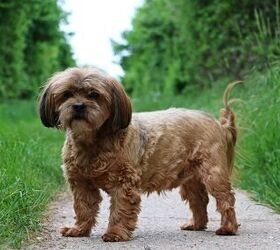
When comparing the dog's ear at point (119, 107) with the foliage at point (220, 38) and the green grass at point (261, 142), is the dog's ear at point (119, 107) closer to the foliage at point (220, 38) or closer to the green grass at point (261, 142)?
the green grass at point (261, 142)

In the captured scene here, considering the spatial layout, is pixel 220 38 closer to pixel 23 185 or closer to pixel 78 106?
pixel 23 185

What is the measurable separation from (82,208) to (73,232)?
0.69 ft

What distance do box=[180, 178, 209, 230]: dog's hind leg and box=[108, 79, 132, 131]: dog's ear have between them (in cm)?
122

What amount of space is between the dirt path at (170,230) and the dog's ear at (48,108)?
921 millimetres

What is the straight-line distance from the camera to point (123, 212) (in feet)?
21.5

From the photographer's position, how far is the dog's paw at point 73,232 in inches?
265

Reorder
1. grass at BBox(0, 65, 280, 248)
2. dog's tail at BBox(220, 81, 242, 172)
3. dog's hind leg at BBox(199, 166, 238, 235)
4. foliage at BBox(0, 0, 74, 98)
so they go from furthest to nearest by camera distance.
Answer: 1. foliage at BBox(0, 0, 74, 98)
2. dog's tail at BBox(220, 81, 242, 172)
3. dog's hind leg at BBox(199, 166, 238, 235)
4. grass at BBox(0, 65, 280, 248)

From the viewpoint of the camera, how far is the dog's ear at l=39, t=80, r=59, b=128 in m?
6.65

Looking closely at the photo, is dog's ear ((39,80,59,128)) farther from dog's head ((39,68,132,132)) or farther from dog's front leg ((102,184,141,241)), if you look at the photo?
dog's front leg ((102,184,141,241))

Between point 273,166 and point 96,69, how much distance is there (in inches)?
133

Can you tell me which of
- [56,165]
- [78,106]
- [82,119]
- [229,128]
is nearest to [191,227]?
[229,128]

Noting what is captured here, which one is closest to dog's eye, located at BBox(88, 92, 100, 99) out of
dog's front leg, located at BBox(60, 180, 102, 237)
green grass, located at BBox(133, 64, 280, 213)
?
dog's front leg, located at BBox(60, 180, 102, 237)

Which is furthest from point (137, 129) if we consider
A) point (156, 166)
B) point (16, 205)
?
point (16, 205)

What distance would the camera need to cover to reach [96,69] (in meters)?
6.64
